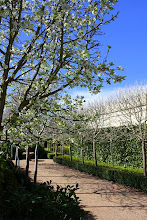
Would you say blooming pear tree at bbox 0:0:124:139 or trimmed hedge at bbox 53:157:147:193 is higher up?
blooming pear tree at bbox 0:0:124:139

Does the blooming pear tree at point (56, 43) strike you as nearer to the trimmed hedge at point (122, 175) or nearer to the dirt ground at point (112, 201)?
the dirt ground at point (112, 201)

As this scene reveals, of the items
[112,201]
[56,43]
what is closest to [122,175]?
[112,201]

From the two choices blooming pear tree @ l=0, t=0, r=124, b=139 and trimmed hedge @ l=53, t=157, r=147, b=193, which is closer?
blooming pear tree @ l=0, t=0, r=124, b=139

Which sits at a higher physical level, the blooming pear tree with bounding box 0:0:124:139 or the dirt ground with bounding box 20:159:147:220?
the blooming pear tree with bounding box 0:0:124:139

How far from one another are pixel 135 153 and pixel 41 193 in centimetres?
842

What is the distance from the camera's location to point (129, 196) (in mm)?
7086

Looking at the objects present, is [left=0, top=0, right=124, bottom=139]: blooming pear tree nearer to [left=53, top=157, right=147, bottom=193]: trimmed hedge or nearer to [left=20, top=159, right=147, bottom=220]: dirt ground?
[left=20, top=159, right=147, bottom=220]: dirt ground

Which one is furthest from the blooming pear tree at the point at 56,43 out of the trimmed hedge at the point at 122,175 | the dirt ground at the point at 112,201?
the trimmed hedge at the point at 122,175

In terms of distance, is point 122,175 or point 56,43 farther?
point 122,175

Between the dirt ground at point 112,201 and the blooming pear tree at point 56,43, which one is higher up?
the blooming pear tree at point 56,43

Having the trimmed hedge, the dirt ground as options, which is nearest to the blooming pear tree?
the dirt ground

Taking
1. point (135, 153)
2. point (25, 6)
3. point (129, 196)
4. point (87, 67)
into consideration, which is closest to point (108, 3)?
point (87, 67)

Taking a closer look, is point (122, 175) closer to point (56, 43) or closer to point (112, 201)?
point (112, 201)

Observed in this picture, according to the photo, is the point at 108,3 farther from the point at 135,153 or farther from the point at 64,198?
the point at 135,153
